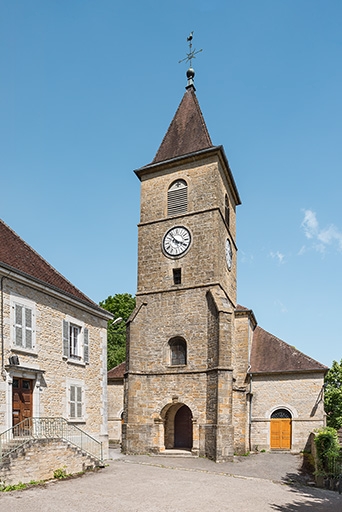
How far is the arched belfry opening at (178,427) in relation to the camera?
67.7 feet

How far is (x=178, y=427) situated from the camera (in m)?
21.1

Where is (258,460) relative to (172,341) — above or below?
below

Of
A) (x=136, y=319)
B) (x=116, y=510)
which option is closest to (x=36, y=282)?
(x=116, y=510)

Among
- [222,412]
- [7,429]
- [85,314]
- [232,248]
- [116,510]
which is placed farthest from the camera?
[232,248]

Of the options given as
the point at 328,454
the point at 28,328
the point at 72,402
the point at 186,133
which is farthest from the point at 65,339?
the point at 186,133

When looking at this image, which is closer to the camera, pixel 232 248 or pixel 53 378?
pixel 53 378

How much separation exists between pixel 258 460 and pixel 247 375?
15.1 ft

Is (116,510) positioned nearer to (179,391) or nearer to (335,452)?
(335,452)

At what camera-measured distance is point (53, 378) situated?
46.3 ft

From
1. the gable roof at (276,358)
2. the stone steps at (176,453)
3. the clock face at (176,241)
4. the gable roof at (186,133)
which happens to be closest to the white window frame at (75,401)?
the stone steps at (176,453)

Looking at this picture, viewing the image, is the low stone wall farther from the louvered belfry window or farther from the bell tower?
the louvered belfry window

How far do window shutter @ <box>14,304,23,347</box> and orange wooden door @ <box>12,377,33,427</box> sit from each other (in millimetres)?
1099

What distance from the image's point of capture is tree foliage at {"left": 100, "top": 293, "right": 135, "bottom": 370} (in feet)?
115

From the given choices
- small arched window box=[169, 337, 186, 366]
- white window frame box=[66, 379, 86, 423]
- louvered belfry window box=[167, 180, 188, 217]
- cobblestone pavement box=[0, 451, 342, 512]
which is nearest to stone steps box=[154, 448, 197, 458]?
cobblestone pavement box=[0, 451, 342, 512]
